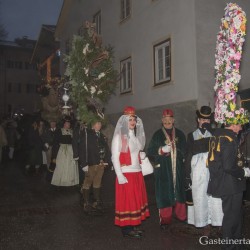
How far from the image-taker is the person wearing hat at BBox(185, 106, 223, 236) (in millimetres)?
5410

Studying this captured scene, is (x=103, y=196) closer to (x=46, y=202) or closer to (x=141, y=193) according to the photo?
(x=46, y=202)

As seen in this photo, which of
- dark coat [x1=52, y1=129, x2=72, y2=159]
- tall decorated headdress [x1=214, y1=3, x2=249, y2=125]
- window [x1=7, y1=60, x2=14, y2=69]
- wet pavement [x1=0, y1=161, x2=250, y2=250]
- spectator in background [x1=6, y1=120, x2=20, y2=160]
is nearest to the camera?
tall decorated headdress [x1=214, y1=3, x2=249, y2=125]

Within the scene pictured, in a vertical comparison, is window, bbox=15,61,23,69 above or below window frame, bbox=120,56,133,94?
above

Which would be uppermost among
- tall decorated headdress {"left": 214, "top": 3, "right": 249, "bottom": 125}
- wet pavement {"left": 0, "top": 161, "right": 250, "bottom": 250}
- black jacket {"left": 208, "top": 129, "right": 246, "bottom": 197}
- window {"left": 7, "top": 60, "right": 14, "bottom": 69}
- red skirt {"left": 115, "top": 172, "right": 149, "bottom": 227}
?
window {"left": 7, "top": 60, "right": 14, "bottom": 69}

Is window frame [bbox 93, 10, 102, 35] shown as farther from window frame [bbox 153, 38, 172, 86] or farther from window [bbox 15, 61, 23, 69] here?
window [bbox 15, 61, 23, 69]

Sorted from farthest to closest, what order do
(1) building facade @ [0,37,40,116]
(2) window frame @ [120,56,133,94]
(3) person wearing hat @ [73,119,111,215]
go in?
(1) building facade @ [0,37,40,116]
(2) window frame @ [120,56,133,94]
(3) person wearing hat @ [73,119,111,215]

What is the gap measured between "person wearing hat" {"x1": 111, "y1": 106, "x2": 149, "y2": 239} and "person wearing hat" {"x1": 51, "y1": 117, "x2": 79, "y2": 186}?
4187 mm

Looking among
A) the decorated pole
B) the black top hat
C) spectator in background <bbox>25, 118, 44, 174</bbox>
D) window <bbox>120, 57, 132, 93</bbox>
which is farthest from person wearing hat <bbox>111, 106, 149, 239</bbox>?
window <bbox>120, 57, 132, 93</bbox>

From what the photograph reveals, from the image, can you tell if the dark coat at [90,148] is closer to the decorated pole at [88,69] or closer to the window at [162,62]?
the decorated pole at [88,69]

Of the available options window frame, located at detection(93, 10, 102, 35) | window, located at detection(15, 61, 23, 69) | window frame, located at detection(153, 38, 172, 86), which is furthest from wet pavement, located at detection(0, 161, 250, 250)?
window, located at detection(15, 61, 23, 69)

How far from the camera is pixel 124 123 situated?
19.0 feet

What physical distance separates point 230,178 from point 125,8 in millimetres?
12678

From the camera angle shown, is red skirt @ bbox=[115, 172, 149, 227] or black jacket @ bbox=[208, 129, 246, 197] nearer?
black jacket @ bbox=[208, 129, 246, 197]

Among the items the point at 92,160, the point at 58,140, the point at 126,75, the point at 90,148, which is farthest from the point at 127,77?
the point at 92,160
